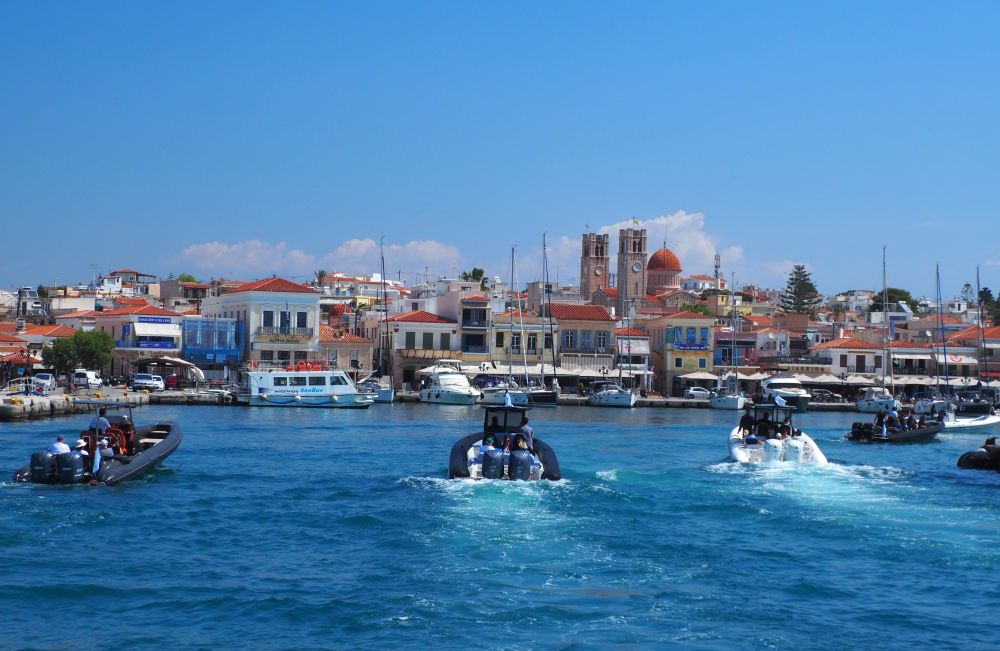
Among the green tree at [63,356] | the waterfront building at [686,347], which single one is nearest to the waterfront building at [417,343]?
the waterfront building at [686,347]

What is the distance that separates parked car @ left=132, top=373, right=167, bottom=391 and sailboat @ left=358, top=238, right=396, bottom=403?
36.8 ft

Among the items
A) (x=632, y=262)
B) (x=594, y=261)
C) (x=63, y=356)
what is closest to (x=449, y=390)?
(x=63, y=356)

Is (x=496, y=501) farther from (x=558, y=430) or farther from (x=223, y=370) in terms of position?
(x=223, y=370)

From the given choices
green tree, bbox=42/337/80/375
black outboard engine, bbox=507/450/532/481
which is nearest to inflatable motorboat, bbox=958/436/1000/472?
black outboard engine, bbox=507/450/532/481

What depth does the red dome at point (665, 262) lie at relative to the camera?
5768 inches

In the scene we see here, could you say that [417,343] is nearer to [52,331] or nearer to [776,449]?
[52,331]

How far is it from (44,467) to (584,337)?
59467 mm

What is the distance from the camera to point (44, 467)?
82.9 feet

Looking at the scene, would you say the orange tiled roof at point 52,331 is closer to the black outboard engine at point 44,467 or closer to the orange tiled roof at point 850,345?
the orange tiled roof at point 850,345

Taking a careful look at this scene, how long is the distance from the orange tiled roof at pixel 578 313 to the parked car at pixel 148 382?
27516mm

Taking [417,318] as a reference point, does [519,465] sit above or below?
below

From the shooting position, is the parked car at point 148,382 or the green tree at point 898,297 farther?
the green tree at point 898,297

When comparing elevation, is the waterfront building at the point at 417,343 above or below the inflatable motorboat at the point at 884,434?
above

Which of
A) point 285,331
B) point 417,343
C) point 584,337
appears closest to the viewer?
point 285,331
